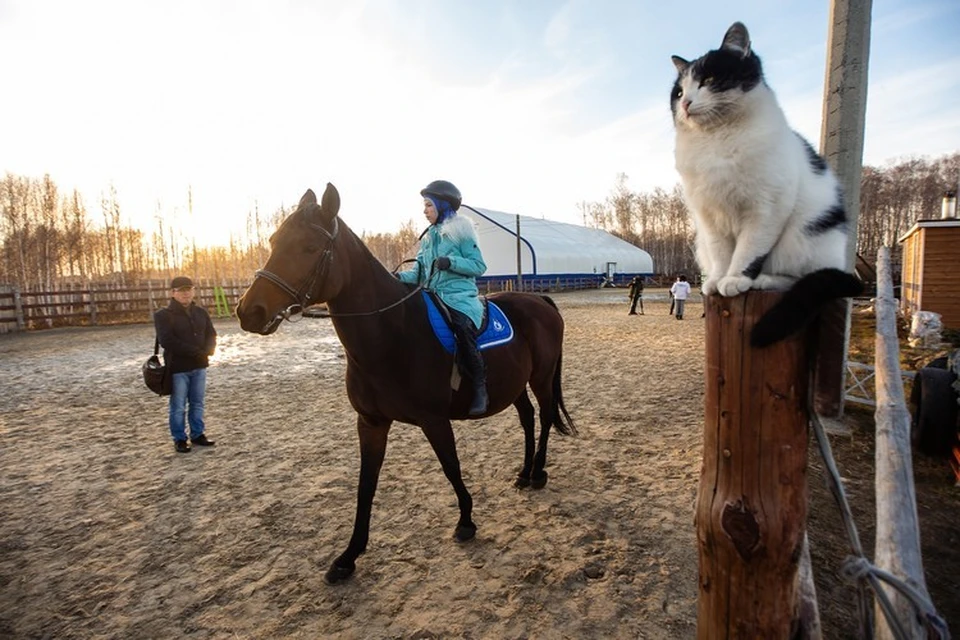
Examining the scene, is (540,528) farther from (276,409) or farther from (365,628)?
(276,409)

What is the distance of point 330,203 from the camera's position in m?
2.79

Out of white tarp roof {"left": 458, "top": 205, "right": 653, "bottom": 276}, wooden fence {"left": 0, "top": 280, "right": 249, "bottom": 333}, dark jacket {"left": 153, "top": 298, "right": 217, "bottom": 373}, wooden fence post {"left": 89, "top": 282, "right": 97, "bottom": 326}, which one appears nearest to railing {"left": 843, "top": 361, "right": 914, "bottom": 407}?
dark jacket {"left": 153, "top": 298, "right": 217, "bottom": 373}

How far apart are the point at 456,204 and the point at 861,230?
59512 millimetres

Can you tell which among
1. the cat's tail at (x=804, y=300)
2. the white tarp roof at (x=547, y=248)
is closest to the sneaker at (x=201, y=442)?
the cat's tail at (x=804, y=300)

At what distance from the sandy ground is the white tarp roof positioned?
3172cm

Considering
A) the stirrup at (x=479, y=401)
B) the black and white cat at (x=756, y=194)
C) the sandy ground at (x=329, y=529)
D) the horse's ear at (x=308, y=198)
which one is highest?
the horse's ear at (x=308, y=198)

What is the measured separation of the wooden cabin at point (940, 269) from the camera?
41.2ft

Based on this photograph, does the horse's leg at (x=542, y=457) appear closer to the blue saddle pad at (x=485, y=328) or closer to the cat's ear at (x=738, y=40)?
the blue saddle pad at (x=485, y=328)

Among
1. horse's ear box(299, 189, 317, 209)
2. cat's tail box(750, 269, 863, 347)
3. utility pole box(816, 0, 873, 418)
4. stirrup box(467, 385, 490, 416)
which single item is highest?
utility pole box(816, 0, 873, 418)

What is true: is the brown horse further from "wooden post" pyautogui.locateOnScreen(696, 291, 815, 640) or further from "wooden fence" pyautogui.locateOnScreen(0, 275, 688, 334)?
"wooden fence" pyautogui.locateOnScreen(0, 275, 688, 334)

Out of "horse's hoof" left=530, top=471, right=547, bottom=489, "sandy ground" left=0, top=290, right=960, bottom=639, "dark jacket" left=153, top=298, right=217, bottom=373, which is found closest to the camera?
"sandy ground" left=0, top=290, right=960, bottom=639

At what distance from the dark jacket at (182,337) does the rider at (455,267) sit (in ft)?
11.1

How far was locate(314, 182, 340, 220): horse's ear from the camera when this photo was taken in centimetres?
277

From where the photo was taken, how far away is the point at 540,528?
3664 mm
